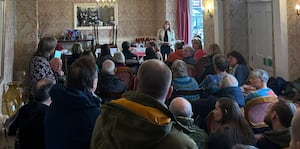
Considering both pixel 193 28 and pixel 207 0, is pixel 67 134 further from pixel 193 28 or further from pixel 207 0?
pixel 193 28

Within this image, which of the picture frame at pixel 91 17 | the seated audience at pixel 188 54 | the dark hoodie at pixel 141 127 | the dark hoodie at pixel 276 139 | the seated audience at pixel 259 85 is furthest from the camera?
Result: the picture frame at pixel 91 17

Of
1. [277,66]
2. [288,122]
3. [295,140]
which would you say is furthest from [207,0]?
[295,140]

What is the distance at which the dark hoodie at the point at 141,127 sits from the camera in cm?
190

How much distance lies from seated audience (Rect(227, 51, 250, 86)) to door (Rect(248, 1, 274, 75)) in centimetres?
126

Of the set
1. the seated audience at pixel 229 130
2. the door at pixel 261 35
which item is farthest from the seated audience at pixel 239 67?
the seated audience at pixel 229 130

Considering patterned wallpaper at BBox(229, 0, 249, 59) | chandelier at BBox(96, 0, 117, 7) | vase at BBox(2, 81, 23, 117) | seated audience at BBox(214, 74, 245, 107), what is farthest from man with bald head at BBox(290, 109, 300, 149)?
chandelier at BBox(96, 0, 117, 7)

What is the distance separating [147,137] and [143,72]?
30 centimetres

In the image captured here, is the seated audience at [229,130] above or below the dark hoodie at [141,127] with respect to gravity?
below

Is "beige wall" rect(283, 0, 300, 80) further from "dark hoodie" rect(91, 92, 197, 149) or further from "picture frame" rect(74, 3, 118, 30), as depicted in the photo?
"picture frame" rect(74, 3, 118, 30)

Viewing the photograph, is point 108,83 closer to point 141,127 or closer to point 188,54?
point 188,54

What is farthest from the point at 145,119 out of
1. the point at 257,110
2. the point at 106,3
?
the point at 106,3

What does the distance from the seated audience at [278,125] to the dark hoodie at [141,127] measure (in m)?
1.35

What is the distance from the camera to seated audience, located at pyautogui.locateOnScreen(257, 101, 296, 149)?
309cm

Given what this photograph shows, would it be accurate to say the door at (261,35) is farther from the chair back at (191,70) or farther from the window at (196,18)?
the window at (196,18)
